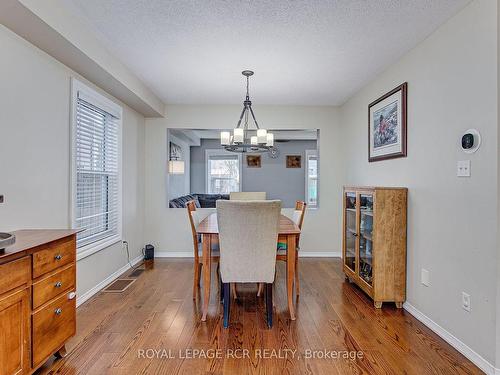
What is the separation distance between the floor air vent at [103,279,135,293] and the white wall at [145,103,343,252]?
121 cm

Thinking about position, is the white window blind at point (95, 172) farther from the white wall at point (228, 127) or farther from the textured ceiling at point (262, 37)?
the white wall at point (228, 127)

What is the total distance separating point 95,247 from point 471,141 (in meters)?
3.46

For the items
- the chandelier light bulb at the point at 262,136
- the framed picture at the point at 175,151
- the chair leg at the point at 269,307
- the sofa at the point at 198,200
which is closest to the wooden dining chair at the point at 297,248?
the chair leg at the point at 269,307

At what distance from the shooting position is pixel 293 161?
21.3 feet

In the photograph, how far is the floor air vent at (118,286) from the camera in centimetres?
319

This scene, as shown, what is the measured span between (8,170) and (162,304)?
5.55 ft

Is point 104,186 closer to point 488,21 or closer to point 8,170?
point 8,170

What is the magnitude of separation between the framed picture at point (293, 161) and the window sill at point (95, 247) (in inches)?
154

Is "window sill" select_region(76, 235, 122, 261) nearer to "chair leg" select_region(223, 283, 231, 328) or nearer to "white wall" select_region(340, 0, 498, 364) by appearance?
"chair leg" select_region(223, 283, 231, 328)

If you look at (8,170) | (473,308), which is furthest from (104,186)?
(473,308)

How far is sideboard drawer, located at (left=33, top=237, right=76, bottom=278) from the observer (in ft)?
5.48

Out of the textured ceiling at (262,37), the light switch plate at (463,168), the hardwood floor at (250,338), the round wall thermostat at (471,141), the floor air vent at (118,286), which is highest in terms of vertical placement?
the textured ceiling at (262,37)

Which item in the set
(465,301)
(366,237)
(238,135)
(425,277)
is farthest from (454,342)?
(238,135)

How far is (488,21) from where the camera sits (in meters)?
1.87
